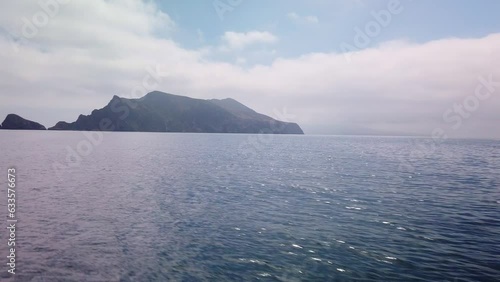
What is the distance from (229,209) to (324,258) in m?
15.6

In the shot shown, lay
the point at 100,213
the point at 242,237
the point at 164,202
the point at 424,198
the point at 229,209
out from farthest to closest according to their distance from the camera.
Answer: the point at 424,198 < the point at 164,202 < the point at 229,209 < the point at 100,213 < the point at 242,237

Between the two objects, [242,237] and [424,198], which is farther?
[424,198]

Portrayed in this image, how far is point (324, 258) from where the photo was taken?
20359 mm

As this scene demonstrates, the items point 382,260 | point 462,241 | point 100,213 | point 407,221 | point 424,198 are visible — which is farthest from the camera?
point 424,198

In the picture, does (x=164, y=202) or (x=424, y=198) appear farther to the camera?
(x=424, y=198)

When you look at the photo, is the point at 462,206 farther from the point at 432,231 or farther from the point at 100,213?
the point at 100,213

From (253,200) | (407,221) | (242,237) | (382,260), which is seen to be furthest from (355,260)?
(253,200)

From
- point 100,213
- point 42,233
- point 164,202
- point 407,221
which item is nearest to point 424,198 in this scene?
point 407,221

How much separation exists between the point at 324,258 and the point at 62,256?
1864cm

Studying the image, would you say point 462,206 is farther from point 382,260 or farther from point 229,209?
point 229,209

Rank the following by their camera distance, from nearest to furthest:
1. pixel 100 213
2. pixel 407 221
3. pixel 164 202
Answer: pixel 407 221 < pixel 100 213 < pixel 164 202

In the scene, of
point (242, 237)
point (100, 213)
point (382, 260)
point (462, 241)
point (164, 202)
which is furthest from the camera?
point (164, 202)

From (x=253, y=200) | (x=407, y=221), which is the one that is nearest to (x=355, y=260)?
(x=407, y=221)

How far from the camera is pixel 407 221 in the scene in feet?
94.8
